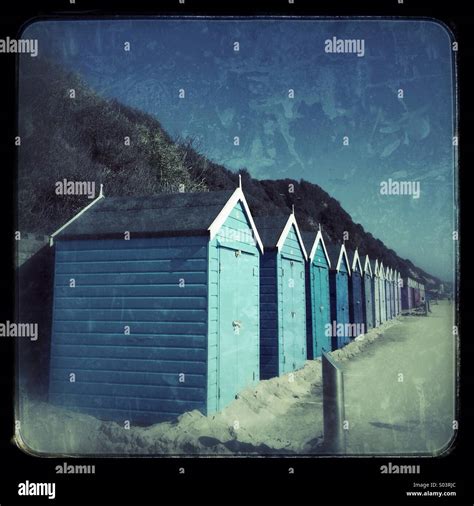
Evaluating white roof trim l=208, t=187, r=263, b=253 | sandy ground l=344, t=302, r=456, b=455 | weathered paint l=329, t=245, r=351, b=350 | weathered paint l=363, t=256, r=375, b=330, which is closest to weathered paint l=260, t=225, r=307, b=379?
white roof trim l=208, t=187, r=263, b=253

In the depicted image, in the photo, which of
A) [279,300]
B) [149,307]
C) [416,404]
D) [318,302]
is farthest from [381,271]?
[149,307]

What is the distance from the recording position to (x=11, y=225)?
587 centimetres

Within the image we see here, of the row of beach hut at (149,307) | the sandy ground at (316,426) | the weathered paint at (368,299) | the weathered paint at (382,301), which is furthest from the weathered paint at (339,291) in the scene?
the sandy ground at (316,426)

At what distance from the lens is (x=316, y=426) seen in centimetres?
604

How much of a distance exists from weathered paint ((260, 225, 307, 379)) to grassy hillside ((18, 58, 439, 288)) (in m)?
1.08

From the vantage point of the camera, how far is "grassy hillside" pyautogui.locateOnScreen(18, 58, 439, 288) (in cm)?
602

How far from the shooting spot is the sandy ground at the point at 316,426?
5.80m

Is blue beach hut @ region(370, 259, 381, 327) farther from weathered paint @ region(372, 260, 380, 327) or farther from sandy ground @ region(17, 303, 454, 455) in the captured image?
sandy ground @ region(17, 303, 454, 455)

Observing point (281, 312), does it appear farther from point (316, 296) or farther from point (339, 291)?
point (339, 291)

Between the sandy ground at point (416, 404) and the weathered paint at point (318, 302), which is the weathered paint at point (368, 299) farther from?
the sandy ground at point (416, 404)

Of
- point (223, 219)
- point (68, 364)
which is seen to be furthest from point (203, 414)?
point (223, 219)

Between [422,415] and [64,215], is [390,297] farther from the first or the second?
[64,215]

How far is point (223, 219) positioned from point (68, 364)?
319 cm
